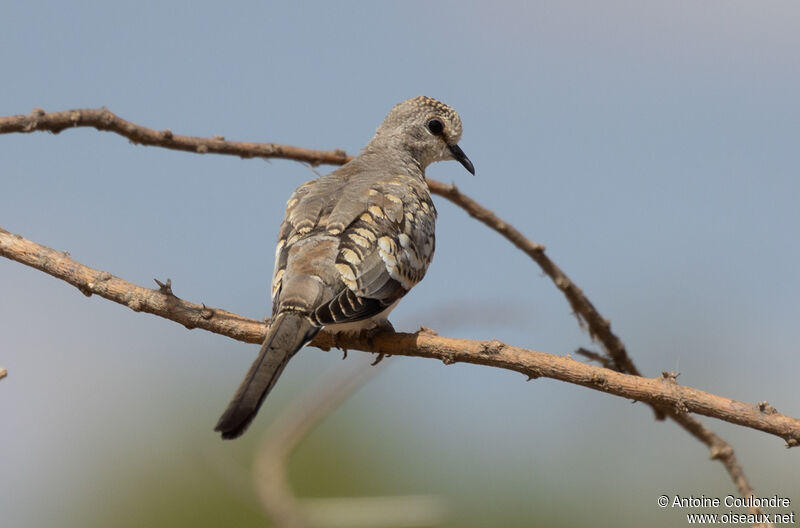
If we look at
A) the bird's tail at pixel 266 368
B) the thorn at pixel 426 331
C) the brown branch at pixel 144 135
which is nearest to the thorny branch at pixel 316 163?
the brown branch at pixel 144 135

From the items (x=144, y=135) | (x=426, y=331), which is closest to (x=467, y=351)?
(x=426, y=331)

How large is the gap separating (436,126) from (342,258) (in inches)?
97.7

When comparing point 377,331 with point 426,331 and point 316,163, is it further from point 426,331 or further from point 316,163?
point 316,163

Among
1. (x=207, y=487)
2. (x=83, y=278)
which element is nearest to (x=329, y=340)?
(x=83, y=278)

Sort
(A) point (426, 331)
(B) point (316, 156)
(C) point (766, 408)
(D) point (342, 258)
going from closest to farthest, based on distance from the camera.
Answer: (C) point (766, 408) → (A) point (426, 331) → (D) point (342, 258) → (B) point (316, 156)

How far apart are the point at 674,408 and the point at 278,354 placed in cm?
156

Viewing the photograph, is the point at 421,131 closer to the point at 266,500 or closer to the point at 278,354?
the point at 278,354

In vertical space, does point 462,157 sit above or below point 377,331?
above

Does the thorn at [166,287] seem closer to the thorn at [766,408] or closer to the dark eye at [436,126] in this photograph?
the thorn at [766,408]

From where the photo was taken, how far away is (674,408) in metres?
3.44

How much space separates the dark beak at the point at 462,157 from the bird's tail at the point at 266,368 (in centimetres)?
299

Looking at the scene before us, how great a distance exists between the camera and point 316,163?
16.4 feet

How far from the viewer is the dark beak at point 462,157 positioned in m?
6.58

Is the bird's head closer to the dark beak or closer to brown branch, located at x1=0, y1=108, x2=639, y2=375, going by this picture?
the dark beak
